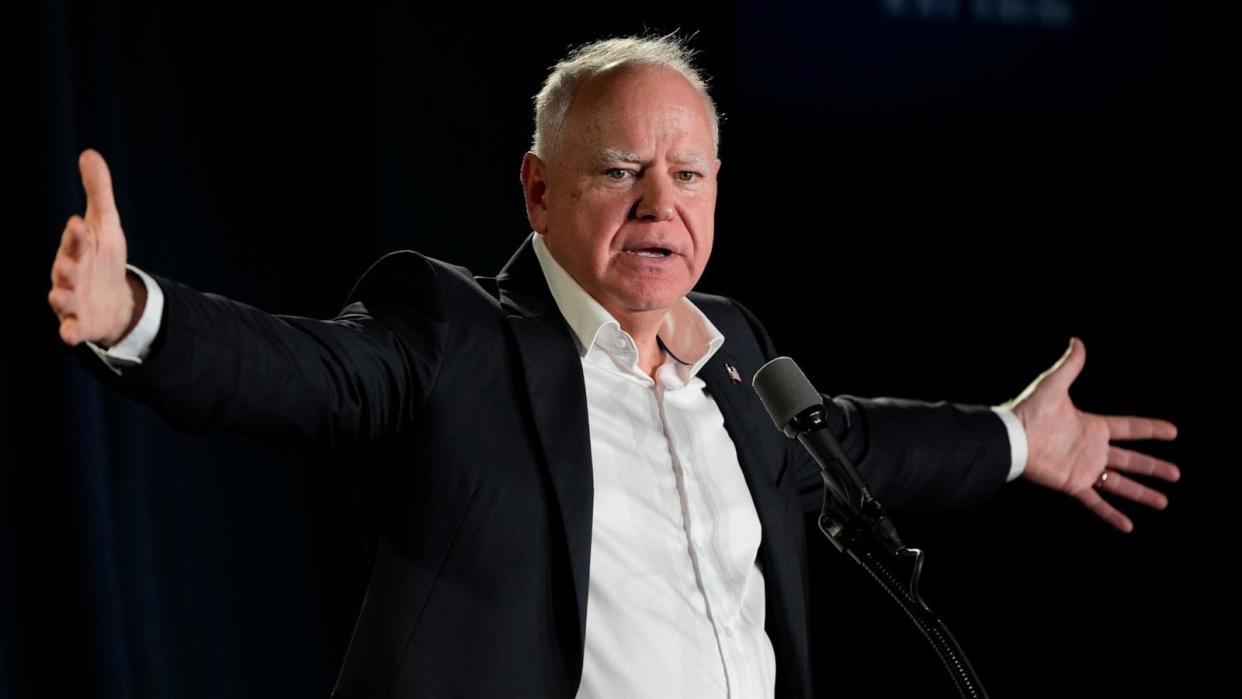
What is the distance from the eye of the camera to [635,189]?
1881 mm

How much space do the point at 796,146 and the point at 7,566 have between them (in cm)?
183

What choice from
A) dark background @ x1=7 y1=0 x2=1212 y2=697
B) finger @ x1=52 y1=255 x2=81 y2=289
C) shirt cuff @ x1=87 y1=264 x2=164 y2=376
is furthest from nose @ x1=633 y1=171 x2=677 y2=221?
dark background @ x1=7 y1=0 x2=1212 y2=697

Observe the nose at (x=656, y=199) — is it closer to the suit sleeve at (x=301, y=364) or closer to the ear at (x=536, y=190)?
the ear at (x=536, y=190)

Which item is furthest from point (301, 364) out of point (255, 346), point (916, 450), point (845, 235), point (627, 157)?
point (845, 235)

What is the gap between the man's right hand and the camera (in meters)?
1.26

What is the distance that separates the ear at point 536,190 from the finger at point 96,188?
2.58ft

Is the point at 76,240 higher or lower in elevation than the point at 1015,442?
higher

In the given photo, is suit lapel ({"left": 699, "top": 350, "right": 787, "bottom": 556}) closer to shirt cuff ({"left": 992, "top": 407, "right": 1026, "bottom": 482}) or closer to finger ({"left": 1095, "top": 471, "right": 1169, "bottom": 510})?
shirt cuff ({"left": 992, "top": 407, "right": 1026, "bottom": 482})

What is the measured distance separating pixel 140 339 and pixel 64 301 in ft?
0.35

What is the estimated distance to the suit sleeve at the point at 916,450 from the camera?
87.1 inches

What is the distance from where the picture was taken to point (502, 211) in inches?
116

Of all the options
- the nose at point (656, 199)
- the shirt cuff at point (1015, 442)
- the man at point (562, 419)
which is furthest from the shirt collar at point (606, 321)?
the shirt cuff at point (1015, 442)

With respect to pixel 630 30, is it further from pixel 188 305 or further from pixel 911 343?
pixel 188 305

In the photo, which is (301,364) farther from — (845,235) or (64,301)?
(845,235)
